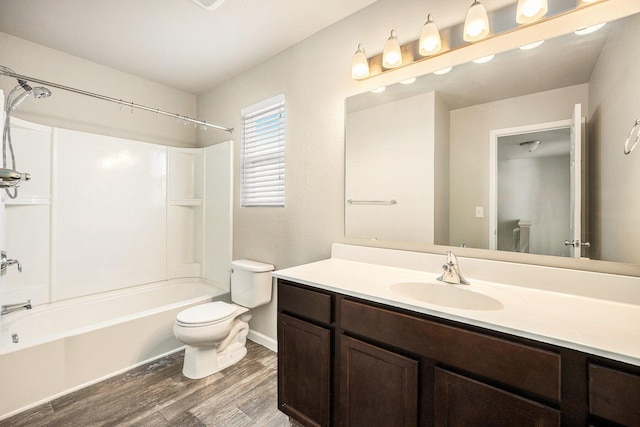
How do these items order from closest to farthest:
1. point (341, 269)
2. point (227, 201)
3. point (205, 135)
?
point (341, 269)
point (227, 201)
point (205, 135)

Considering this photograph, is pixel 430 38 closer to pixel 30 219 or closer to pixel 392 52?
pixel 392 52

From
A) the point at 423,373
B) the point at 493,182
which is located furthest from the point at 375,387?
the point at 493,182

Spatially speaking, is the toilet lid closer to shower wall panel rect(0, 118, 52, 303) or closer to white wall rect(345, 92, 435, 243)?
white wall rect(345, 92, 435, 243)

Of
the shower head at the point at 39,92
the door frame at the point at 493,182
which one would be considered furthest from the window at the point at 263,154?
the door frame at the point at 493,182

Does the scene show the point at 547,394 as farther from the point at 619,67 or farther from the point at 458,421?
the point at 619,67

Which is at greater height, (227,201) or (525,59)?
(525,59)

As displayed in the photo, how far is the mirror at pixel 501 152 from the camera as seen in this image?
1.09 metres

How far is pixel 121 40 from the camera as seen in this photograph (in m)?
2.18

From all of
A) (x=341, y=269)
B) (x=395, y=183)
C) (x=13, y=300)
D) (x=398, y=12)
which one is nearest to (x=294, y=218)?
(x=341, y=269)

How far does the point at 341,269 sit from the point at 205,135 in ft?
8.03

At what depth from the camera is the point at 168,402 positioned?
1.72 m

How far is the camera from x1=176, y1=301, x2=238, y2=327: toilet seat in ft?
6.32

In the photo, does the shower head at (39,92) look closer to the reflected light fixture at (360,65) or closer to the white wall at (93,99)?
the white wall at (93,99)

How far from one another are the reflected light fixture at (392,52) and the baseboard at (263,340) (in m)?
2.26
